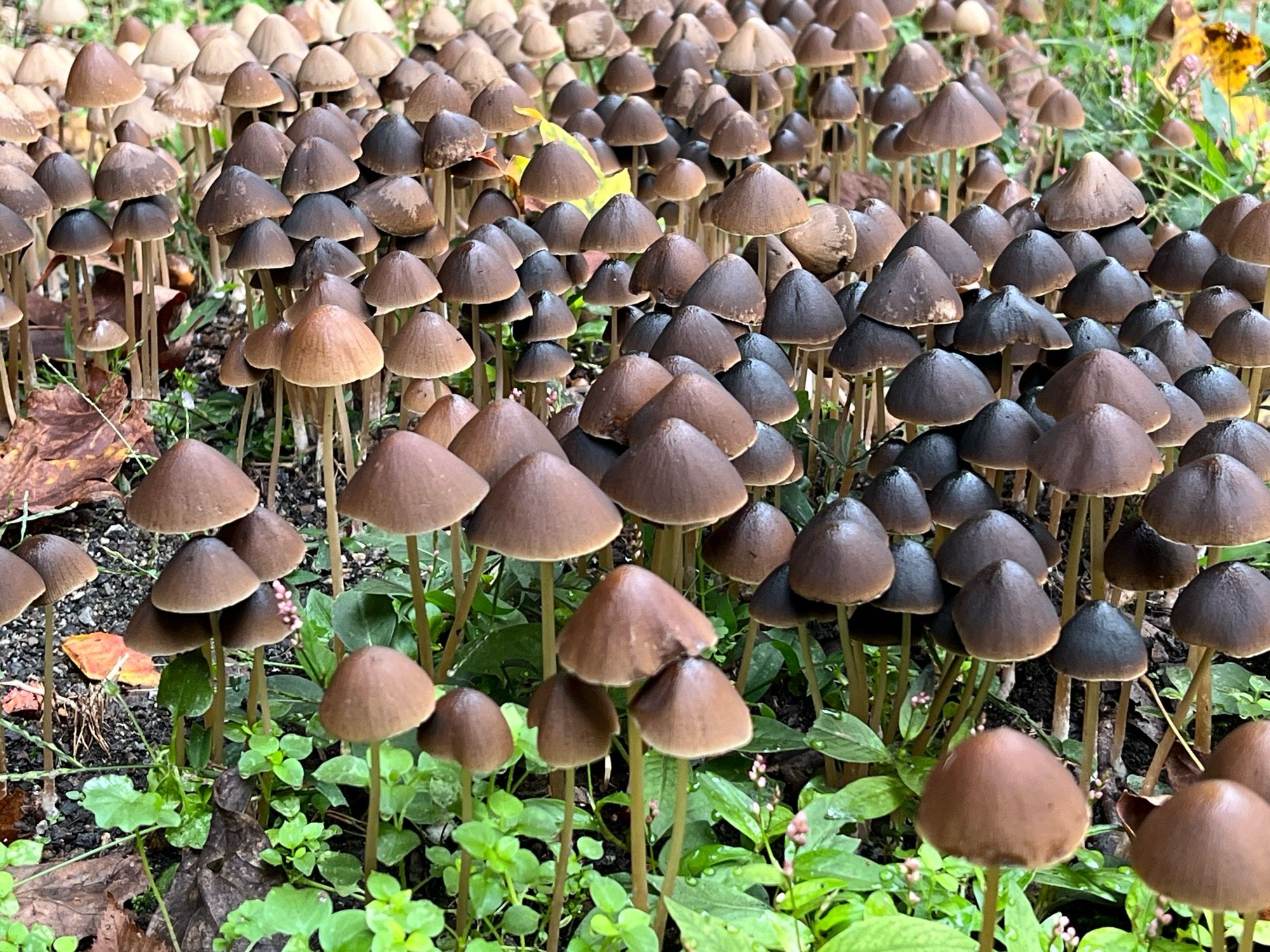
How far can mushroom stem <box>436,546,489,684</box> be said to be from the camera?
2.66 metres

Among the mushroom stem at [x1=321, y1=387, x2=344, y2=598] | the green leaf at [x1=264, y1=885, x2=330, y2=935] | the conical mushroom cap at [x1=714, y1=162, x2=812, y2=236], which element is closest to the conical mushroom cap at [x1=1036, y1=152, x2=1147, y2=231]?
the conical mushroom cap at [x1=714, y1=162, x2=812, y2=236]

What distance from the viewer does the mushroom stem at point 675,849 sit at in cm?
215

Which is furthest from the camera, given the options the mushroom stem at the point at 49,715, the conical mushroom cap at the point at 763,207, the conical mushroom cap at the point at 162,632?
the conical mushroom cap at the point at 763,207

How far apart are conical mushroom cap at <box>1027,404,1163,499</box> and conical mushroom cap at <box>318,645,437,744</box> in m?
1.20

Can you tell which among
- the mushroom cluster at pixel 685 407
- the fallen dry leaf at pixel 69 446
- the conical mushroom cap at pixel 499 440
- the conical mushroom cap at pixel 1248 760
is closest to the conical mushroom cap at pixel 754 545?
the mushroom cluster at pixel 685 407

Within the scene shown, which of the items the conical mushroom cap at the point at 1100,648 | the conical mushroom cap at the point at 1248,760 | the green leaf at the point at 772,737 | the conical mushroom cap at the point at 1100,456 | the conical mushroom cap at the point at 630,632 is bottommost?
the green leaf at the point at 772,737

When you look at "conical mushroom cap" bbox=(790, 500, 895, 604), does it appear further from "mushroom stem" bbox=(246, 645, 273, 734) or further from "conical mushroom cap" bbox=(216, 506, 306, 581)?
"mushroom stem" bbox=(246, 645, 273, 734)

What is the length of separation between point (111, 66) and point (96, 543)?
1.64m

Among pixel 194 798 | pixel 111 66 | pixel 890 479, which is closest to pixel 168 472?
pixel 194 798

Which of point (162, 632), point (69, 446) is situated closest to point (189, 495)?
point (162, 632)

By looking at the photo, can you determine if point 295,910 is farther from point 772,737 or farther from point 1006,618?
point 1006,618

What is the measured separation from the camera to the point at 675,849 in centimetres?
225

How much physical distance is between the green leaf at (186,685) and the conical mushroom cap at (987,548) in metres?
1.40

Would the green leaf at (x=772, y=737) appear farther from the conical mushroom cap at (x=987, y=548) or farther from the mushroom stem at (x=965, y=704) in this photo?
the conical mushroom cap at (x=987, y=548)
